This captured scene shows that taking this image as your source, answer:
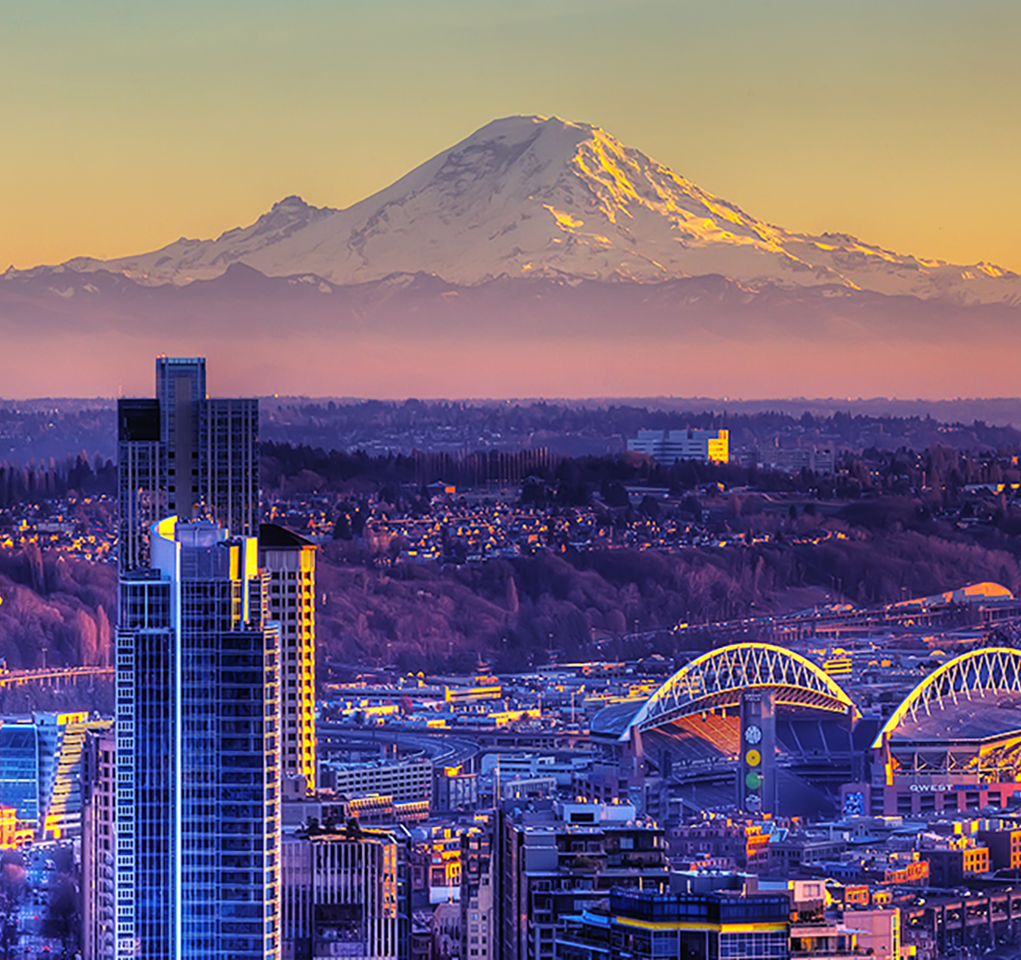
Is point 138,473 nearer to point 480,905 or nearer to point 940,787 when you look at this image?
point 480,905

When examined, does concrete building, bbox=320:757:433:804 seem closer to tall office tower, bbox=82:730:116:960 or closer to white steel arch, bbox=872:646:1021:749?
white steel arch, bbox=872:646:1021:749

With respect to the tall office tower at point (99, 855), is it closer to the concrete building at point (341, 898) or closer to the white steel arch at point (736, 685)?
the concrete building at point (341, 898)

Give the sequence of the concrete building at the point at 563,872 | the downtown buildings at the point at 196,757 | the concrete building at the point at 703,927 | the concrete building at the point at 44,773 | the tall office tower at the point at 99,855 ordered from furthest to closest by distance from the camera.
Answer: the concrete building at the point at 44,773 → the tall office tower at the point at 99,855 → the downtown buildings at the point at 196,757 → the concrete building at the point at 563,872 → the concrete building at the point at 703,927

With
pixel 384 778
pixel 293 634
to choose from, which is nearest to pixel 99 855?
pixel 293 634

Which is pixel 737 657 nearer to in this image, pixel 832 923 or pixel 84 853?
pixel 84 853

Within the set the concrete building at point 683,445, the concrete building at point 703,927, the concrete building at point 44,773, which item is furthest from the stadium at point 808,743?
the concrete building at point 703,927

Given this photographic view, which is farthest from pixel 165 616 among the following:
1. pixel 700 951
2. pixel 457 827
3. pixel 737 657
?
pixel 737 657
